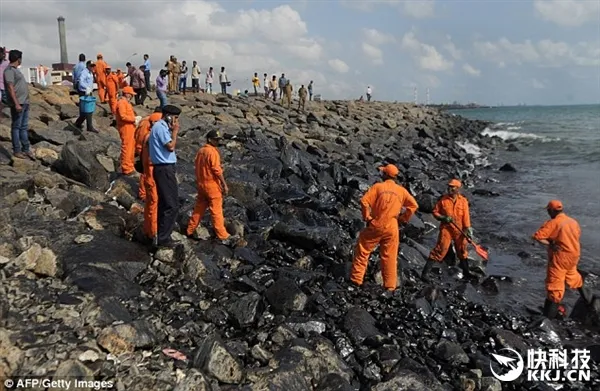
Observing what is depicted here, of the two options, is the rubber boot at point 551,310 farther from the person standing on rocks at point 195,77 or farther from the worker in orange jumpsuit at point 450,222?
the person standing on rocks at point 195,77

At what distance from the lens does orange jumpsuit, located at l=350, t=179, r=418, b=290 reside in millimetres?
6887

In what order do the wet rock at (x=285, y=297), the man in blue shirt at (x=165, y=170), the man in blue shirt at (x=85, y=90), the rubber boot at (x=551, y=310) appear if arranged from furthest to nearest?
1. the man in blue shirt at (x=85, y=90)
2. the rubber boot at (x=551, y=310)
3. the man in blue shirt at (x=165, y=170)
4. the wet rock at (x=285, y=297)

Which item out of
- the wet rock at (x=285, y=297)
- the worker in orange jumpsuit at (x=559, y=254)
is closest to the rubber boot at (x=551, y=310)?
the worker in orange jumpsuit at (x=559, y=254)

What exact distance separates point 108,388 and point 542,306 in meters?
6.73

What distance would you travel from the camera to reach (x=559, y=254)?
7.09 meters

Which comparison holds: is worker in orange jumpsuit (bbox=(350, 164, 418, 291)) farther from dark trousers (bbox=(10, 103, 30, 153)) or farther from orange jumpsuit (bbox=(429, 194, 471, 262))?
dark trousers (bbox=(10, 103, 30, 153))

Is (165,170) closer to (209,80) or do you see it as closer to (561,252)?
(561,252)

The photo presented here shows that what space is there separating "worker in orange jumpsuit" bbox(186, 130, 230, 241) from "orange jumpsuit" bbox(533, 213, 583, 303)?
4.78 metres

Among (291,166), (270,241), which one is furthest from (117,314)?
(291,166)

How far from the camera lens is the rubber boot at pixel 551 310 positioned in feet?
23.7

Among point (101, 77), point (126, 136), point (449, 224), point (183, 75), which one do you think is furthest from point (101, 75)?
point (449, 224)

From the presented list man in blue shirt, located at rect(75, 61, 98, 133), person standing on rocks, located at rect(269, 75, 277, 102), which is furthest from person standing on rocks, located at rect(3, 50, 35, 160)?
person standing on rocks, located at rect(269, 75, 277, 102)

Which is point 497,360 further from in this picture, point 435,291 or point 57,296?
point 57,296

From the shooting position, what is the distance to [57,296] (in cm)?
514
